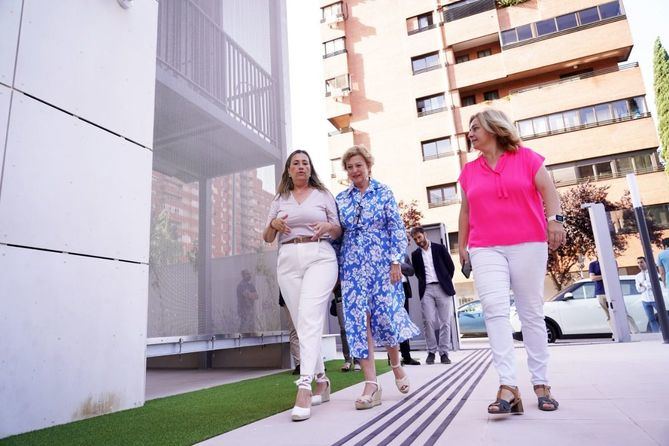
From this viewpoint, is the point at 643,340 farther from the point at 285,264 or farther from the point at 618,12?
the point at 618,12

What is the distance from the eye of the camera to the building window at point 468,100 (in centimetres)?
2772

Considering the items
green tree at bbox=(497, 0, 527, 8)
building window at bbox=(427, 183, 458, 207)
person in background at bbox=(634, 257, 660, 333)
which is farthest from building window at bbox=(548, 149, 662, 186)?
person in background at bbox=(634, 257, 660, 333)

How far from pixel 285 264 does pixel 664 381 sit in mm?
3035

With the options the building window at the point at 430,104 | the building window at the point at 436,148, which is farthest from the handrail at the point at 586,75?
the building window at the point at 436,148

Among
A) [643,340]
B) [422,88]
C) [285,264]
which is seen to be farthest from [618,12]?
[285,264]

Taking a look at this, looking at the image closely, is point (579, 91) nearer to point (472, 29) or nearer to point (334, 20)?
point (472, 29)

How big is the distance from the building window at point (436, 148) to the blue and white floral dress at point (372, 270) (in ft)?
80.0

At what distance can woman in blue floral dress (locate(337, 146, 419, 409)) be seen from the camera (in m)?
3.26

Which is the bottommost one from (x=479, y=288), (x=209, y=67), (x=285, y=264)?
(x=479, y=288)

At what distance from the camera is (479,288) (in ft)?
9.22

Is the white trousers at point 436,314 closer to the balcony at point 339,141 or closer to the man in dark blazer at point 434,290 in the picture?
the man in dark blazer at point 434,290

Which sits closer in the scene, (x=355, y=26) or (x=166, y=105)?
(x=166, y=105)

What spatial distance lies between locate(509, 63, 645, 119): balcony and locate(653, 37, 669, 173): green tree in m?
4.80

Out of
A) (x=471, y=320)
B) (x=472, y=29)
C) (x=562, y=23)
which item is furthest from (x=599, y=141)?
(x=471, y=320)
